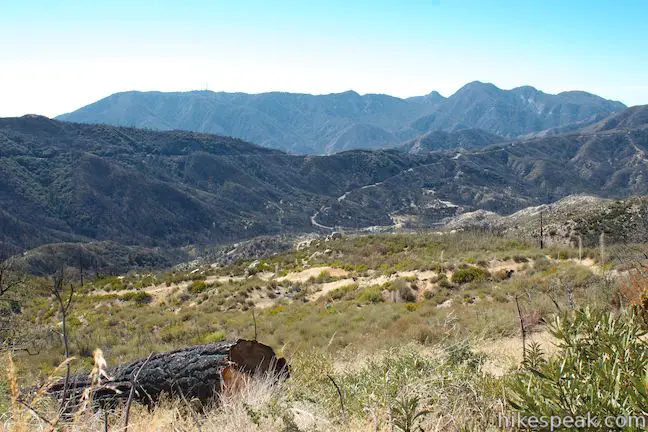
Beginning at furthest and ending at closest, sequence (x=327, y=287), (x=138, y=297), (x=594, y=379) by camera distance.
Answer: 1. (x=138, y=297)
2. (x=327, y=287)
3. (x=594, y=379)

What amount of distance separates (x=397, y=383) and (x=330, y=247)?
106 feet

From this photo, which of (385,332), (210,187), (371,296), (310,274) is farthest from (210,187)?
(385,332)

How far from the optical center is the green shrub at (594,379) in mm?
2049

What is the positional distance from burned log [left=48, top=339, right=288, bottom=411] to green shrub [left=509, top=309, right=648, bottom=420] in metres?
3.59

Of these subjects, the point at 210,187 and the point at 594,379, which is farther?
the point at 210,187

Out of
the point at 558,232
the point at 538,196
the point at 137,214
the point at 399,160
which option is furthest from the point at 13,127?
the point at 538,196

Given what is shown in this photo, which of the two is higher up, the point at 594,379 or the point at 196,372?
the point at 594,379

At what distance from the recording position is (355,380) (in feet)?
17.7

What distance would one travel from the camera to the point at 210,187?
153 m

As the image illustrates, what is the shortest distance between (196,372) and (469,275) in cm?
1481

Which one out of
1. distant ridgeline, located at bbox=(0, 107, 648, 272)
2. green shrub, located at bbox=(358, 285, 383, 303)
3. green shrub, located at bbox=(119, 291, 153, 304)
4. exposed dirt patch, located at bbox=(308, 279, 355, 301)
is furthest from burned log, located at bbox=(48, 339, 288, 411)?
distant ridgeline, located at bbox=(0, 107, 648, 272)

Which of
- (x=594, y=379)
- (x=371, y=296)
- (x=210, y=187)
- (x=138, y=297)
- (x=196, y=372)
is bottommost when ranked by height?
(x=210, y=187)

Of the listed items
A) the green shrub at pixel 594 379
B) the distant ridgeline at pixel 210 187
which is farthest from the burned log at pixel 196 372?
the distant ridgeline at pixel 210 187

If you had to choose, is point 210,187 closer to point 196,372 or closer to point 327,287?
point 327,287
